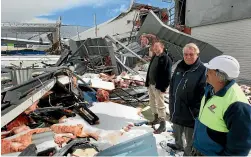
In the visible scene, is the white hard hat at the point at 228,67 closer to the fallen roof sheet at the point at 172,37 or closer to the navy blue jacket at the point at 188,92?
the navy blue jacket at the point at 188,92

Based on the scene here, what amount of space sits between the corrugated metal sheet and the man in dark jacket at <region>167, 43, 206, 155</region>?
1280 cm

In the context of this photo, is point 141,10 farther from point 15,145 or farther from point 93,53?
point 15,145

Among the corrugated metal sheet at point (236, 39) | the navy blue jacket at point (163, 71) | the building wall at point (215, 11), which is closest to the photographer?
the navy blue jacket at point (163, 71)

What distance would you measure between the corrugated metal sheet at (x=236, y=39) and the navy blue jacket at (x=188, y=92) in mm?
12802

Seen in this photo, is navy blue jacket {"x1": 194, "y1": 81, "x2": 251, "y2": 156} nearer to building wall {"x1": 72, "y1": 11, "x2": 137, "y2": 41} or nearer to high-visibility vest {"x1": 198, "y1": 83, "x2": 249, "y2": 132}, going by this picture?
high-visibility vest {"x1": 198, "y1": 83, "x2": 249, "y2": 132}

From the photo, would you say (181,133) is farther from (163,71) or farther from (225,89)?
(225,89)

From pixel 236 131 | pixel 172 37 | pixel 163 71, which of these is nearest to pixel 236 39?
pixel 172 37

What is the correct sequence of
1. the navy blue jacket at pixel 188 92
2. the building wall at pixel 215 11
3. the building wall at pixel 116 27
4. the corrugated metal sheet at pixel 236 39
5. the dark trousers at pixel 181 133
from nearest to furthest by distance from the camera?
the navy blue jacket at pixel 188 92 → the dark trousers at pixel 181 133 → the building wall at pixel 215 11 → the corrugated metal sheet at pixel 236 39 → the building wall at pixel 116 27

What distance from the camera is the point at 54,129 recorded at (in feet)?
18.5

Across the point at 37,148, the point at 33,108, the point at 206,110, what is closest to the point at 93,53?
the point at 33,108

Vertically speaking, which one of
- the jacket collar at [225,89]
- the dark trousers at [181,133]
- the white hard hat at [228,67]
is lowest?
the dark trousers at [181,133]

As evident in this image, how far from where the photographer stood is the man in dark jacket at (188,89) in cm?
393

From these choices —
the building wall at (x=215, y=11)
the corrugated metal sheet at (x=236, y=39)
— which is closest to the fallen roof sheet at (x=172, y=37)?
the corrugated metal sheet at (x=236, y=39)

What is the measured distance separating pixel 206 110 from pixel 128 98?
21.4 ft
